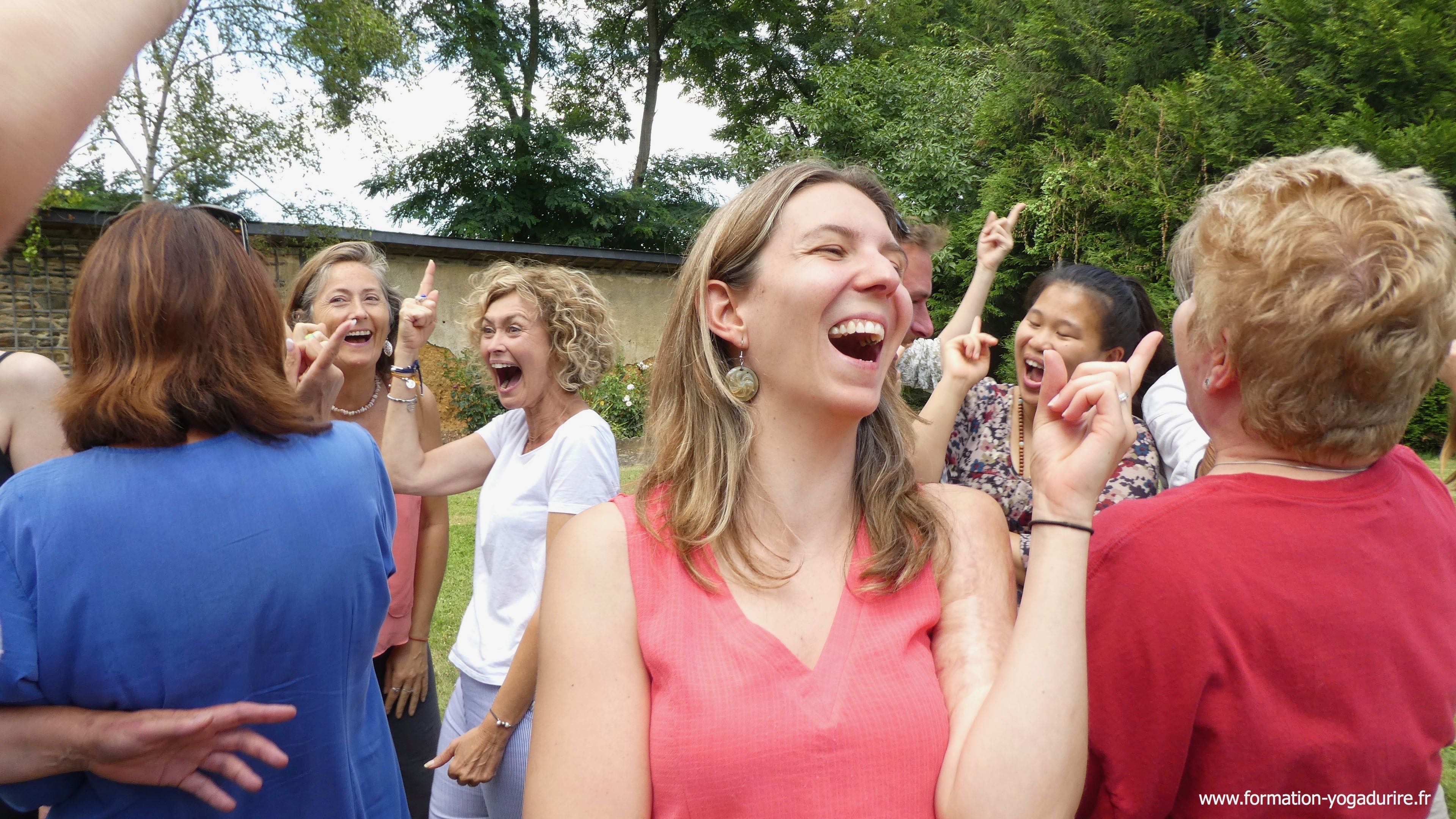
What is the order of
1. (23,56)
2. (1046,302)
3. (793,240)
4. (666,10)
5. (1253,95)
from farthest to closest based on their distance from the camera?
(666,10) < (1253,95) < (1046,302) < (793,240) < (23,56)

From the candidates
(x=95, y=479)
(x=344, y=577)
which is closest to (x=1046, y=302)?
(x=344, y=577)

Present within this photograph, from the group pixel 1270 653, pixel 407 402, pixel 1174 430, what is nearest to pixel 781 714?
pixel 1270 653

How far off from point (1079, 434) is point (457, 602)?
5.87m

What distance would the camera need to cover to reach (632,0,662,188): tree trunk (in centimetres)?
2728

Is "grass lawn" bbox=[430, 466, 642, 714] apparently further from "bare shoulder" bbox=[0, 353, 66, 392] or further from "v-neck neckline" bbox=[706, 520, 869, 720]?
Answer: "v-neck neckline" bbox=[706, 520, 869, 720]

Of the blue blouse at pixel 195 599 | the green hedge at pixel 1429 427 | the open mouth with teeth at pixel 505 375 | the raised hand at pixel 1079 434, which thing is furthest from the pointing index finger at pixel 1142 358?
the green hedge at pixel 1429 427

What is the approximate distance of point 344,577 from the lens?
186 centimetres

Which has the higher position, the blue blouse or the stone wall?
the stone wall

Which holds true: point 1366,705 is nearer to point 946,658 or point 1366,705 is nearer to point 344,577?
point 946,658

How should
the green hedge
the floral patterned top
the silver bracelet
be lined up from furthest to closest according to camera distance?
the green hedge → the silver bracelet → the floral patterned top

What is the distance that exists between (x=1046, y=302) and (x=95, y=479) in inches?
114

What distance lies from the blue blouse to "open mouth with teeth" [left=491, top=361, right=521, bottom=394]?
3.88 feet

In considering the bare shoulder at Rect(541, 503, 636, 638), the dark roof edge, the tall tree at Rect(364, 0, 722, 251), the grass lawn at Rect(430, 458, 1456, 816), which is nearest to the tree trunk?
the tall tree at Rect(364, 0, 722, 251)

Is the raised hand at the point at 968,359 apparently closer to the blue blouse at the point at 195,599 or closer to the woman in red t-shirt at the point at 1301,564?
the woman in red t-shirt at the point at 1301,564
